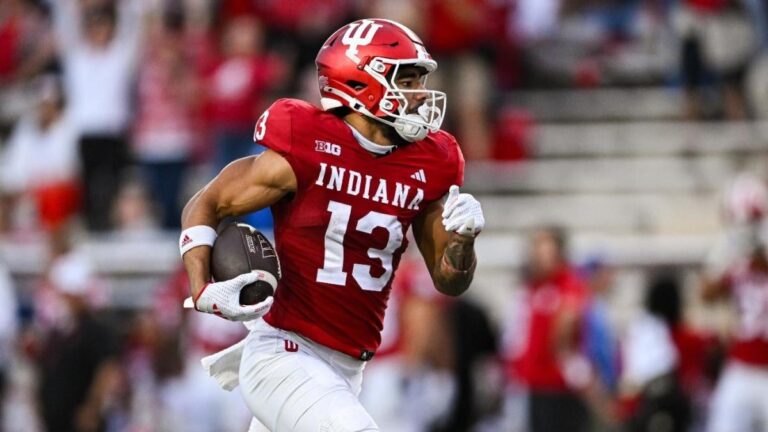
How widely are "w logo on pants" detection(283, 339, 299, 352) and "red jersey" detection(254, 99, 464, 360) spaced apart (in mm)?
47

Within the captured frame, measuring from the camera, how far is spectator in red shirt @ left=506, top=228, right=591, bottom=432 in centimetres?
1022

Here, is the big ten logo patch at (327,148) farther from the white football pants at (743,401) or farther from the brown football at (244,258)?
the white football pants at (743,401)

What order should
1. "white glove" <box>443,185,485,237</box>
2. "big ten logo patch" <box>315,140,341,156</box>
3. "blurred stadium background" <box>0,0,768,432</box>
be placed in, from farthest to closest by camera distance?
1. "blurred stadium background" <box>0,0,768,432</box>
2. "big ten logo patch" <box>315,140,341,156</box>
3. "white glove" <box>443,185,485,237</box>

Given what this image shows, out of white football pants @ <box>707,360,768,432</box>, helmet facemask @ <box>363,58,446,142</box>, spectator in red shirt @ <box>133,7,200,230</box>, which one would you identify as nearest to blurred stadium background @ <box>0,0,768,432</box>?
spectator in red shirt @ <box>133,7,200,230</box>

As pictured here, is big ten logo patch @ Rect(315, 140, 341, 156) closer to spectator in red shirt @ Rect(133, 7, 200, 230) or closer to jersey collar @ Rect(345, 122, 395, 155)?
jersey collar @ Rect(345, 122, 395, 155)

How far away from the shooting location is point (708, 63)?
1277 centimetres

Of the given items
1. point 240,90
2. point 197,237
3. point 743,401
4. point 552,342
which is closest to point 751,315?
point 743,401

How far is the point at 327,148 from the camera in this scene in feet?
18.8

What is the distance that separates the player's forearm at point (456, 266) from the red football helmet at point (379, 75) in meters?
0.47

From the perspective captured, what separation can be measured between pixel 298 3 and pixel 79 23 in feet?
5.63

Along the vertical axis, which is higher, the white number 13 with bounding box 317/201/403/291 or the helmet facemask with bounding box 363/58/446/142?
the helmet facemask with bounding box 363/58/446/142

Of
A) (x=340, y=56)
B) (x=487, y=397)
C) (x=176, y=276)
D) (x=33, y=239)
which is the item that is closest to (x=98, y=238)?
(x=33, y=239)

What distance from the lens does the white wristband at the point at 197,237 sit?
5629mm

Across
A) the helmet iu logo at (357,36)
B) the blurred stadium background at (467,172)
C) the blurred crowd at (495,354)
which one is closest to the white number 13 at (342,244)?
the helmet iu logo at (357,36)
